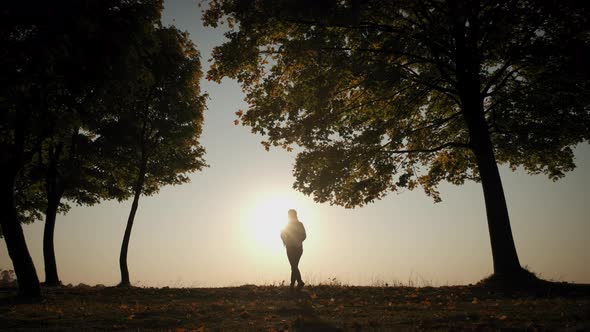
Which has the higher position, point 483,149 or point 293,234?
point 483,149

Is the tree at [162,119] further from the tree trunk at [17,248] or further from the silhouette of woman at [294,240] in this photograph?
the silhouette of woman at [294,240]

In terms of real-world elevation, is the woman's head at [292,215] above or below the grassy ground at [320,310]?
above

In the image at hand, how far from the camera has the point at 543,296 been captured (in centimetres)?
1042

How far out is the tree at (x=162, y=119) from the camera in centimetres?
1909

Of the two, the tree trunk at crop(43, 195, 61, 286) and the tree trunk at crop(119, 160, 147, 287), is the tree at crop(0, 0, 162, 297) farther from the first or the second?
the tree trunk at crop(43, 195, 61, 286)

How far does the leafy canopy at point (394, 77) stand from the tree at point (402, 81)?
1.6 inches

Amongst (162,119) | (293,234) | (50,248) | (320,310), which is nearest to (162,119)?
(162,119)

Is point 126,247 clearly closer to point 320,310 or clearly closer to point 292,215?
point 292,215

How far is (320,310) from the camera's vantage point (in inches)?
356

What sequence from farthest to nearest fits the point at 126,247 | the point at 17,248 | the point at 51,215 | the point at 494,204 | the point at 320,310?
the point at 51,215 → the point at 126,247 → the point at 494,204 → the point at 17,248 → the point at 320,310

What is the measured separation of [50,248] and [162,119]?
7.97 meters

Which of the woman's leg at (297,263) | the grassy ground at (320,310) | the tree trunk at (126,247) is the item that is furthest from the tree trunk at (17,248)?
the woman's leg at (297,263)

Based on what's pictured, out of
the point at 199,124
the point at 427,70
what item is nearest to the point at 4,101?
the point at 199,124

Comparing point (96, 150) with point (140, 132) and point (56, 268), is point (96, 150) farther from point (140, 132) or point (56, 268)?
point (56, 268)
